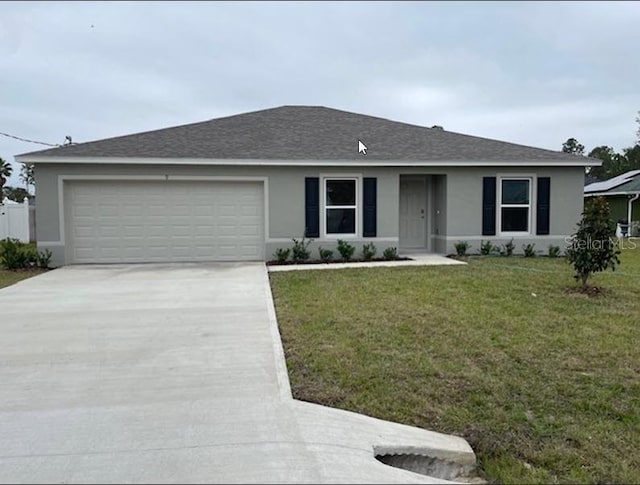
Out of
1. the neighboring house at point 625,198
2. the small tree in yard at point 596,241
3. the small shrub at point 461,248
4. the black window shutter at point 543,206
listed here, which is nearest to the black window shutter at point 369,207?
the small shrub at point 461,248

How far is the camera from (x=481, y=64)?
12211 mm

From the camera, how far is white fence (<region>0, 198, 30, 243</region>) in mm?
21328

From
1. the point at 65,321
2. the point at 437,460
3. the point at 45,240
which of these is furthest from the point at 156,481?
the point at 45,240

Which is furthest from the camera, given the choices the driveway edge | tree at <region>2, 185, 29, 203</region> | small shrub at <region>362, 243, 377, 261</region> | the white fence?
tree at <region>2, 185, 29, 203</region>

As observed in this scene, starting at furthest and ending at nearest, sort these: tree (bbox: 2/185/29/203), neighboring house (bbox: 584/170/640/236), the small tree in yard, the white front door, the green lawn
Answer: tree (bbox: 2/185/29/203) → neighboring house (bbox: 584/170/640/236) → the white front door → the small tree in yard → the green lawn

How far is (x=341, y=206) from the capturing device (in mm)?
13477

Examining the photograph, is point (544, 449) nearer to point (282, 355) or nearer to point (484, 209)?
point (282, 355)

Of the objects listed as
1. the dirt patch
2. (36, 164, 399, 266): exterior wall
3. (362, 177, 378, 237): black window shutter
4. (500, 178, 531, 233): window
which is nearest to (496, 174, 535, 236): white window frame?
(500, 178, 531, 233): window

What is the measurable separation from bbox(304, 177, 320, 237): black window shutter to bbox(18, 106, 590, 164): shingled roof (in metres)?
0.70

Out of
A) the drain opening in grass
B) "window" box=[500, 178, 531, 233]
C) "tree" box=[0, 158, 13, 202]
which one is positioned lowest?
the drain opening in grass

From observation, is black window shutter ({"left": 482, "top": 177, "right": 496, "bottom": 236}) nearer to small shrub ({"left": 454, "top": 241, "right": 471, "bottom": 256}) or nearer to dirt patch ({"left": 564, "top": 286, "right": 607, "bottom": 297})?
small shrub ({"left": 454, "top": 241, "right": 471, "bottom": 256})

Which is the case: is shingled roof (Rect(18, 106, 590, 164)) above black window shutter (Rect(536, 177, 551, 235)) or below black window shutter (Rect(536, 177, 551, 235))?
above

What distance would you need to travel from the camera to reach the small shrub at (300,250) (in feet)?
42.8

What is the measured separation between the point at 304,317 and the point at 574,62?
10.5 metres
